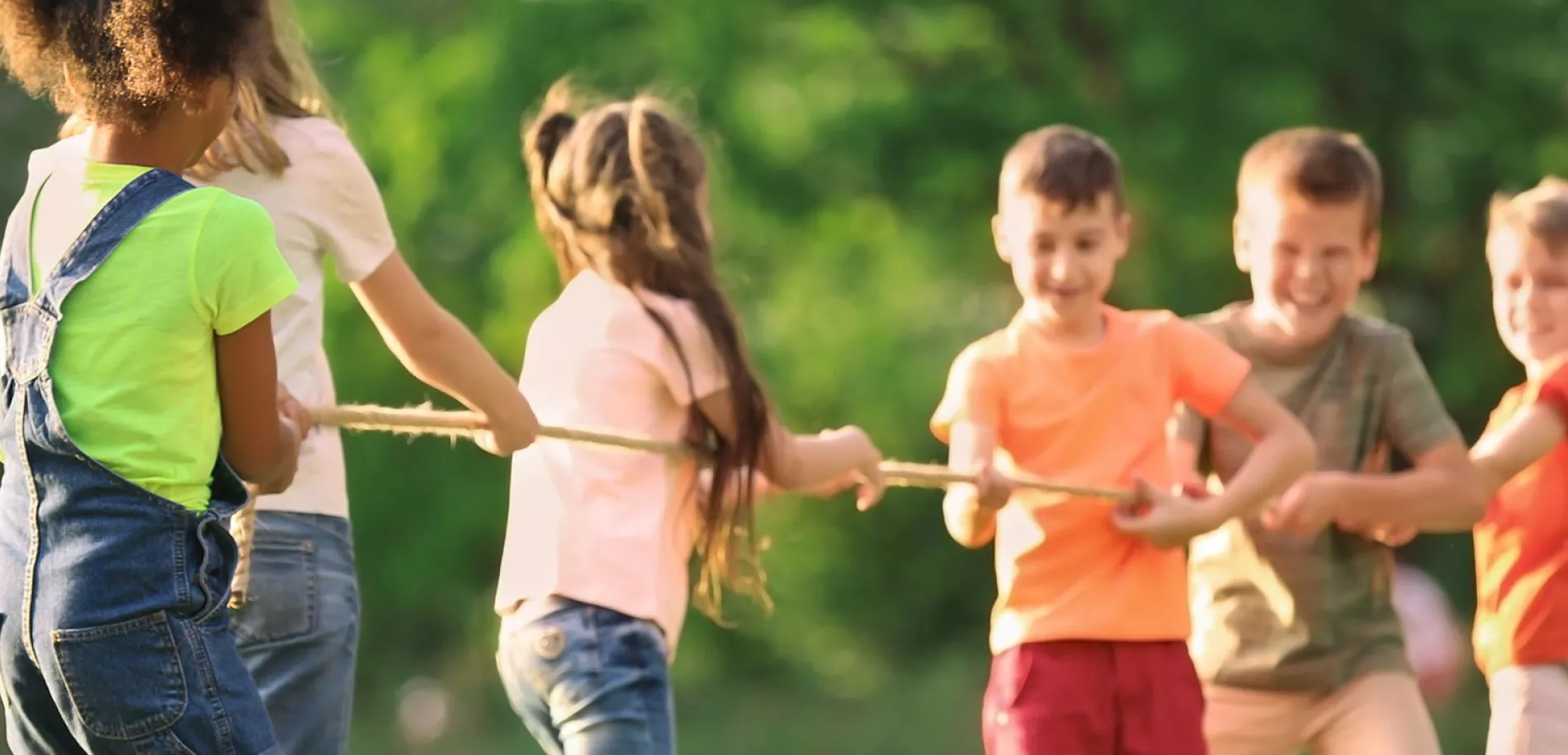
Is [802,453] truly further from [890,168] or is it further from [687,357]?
[890,168]

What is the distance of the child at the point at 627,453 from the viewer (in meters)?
3.73

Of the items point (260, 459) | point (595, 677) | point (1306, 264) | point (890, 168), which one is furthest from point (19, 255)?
point (890, 168)

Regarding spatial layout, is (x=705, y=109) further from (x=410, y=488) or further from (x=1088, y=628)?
(x=1088, y=628)

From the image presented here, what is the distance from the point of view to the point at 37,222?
2824 millimetres

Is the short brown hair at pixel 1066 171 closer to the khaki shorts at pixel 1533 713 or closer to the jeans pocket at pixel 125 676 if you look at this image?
the khaki shorts at pixel 1533 713

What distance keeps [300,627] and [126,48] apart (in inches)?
40.5

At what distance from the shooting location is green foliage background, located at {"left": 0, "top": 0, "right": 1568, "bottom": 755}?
10.0 metres

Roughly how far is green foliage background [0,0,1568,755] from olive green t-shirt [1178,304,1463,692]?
5178mm

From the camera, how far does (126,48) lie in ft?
9.07

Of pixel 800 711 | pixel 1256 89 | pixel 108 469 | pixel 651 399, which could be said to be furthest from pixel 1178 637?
pixel 800 711

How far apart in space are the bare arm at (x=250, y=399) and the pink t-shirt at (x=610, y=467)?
0.90m

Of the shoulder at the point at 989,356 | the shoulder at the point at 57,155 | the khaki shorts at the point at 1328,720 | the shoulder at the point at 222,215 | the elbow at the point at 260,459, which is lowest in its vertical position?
the khaki shorts at the point at 1328,720

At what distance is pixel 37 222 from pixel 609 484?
1237 millimetres

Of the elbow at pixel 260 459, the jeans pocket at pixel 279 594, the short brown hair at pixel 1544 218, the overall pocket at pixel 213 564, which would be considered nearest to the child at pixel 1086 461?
the short brown hair at pixel 1544 218
